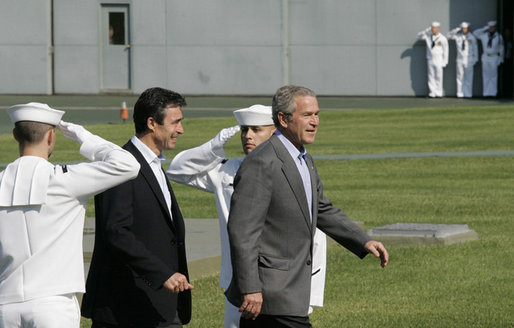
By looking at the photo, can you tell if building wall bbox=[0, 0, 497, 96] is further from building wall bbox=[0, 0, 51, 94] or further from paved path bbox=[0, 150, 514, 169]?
paved path bbox=[0, 150, 514, 169]

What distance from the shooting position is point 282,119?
18.5ft

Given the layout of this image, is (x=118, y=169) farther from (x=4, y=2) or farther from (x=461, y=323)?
(x=4, y=2)

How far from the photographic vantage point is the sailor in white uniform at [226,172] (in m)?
6.86

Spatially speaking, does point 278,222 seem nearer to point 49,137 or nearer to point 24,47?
point 49,137

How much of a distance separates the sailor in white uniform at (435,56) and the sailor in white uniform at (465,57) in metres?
0.39

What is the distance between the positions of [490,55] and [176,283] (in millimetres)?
29355

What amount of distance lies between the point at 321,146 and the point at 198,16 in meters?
13.1

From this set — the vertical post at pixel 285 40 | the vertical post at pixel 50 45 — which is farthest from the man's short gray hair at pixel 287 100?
the vertical post at pixel 50 45

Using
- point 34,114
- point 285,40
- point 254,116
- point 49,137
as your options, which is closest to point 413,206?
point 254,116

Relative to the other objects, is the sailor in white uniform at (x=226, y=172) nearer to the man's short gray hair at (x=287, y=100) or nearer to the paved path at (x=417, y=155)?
the man's short gray hair at (x=287, y=100)

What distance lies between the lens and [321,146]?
76.2ft

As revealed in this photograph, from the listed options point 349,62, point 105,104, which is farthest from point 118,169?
point 349,62

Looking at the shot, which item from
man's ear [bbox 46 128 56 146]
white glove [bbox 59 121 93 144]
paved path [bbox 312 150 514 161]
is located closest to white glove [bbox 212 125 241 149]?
white glove [bbox 59 121 93 144]

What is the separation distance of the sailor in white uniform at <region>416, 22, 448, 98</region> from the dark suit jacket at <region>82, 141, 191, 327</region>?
28508mm
